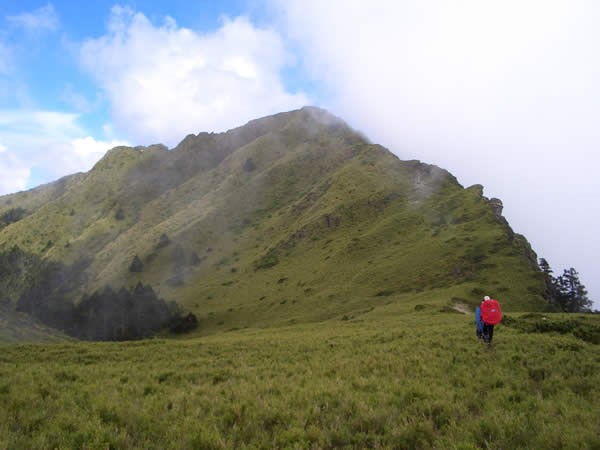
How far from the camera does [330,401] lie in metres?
10.1

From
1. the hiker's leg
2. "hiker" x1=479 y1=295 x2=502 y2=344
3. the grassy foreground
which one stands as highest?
Answer: "hiker" x1=479 y1=295 x2=502 y2=344

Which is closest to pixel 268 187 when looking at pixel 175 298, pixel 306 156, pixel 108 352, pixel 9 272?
pixel 306 156

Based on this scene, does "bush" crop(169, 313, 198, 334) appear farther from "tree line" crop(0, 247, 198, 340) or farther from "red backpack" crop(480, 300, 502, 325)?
"red backpack" crop(480, 300, 502, 325)

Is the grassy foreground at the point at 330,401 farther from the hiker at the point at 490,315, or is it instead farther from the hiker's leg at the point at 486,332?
the hiker at the point at 490,315

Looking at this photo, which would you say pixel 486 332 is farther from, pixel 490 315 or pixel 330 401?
pixel 330 401

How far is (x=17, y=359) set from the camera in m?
20.4

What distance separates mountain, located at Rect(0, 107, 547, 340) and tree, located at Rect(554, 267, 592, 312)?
9822mm

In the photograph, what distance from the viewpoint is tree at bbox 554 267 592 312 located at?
2851 inches

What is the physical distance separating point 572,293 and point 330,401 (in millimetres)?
81716

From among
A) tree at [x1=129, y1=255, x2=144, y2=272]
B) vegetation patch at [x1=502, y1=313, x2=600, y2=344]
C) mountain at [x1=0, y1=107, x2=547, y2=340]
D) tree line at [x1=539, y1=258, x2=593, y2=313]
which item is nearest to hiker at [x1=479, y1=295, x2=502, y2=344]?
vegetation patch at [x1=502, y1=313, x2=600, y2=344]

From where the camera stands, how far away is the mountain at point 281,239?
61.5 metres

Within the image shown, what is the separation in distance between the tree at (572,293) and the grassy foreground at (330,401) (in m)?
65.4

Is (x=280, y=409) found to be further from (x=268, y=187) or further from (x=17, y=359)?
(x=268, y=187)

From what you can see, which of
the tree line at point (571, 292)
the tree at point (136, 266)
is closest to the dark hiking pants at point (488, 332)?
the tree line at point (571, 292)
